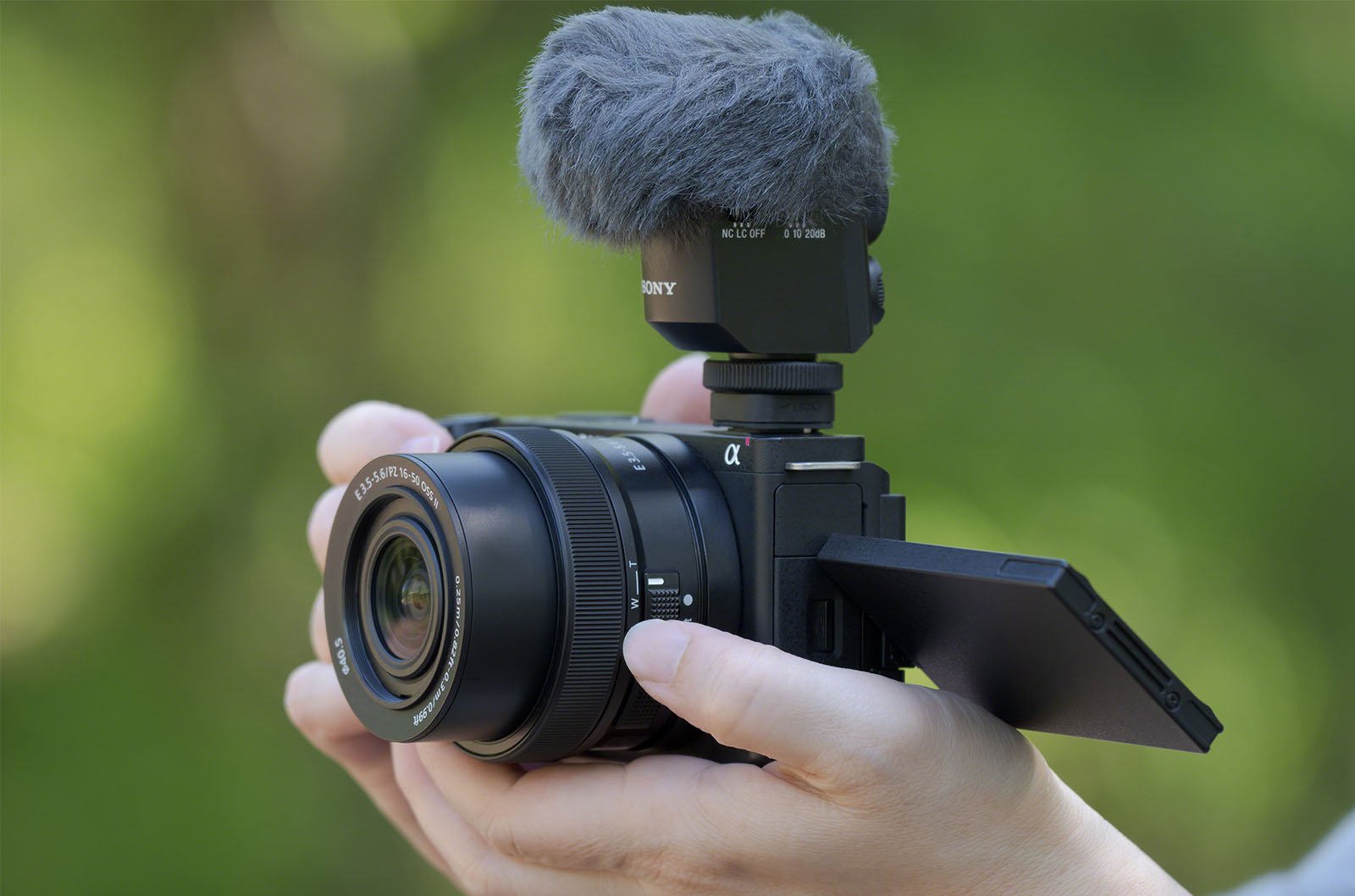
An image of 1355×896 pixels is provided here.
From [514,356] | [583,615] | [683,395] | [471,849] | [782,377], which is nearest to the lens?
[583,615]

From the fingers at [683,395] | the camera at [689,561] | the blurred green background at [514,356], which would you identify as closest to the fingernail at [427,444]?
the camera at [689,561]

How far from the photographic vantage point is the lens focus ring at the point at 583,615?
1.14 meters

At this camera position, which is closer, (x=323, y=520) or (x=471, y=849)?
(x=471, y=849)

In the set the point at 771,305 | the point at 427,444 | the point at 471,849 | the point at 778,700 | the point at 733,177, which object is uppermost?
the point at 733,177

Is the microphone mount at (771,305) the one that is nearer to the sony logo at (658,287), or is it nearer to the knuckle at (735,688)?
the sony logo at (658,287)

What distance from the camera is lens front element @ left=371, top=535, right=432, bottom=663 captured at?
1.22m

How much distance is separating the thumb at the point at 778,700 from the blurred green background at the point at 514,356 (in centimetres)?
192

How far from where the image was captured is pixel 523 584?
44.1 inches

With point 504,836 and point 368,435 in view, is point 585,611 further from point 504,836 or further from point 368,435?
point 368,435

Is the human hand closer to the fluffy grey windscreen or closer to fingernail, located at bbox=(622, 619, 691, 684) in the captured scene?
fingernail, located at bbox=(622, 619, 691, 684)

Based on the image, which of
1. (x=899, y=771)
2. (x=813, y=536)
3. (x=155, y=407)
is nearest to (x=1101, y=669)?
(x=899, y=771)

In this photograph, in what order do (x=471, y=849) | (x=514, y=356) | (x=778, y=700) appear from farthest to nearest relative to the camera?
(x=514, y=356) → (x=471, y=849) → (x=778, y=700)

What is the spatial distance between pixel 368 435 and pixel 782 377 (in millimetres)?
607

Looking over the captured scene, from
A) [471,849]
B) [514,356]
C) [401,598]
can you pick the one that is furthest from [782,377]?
[514,356]
